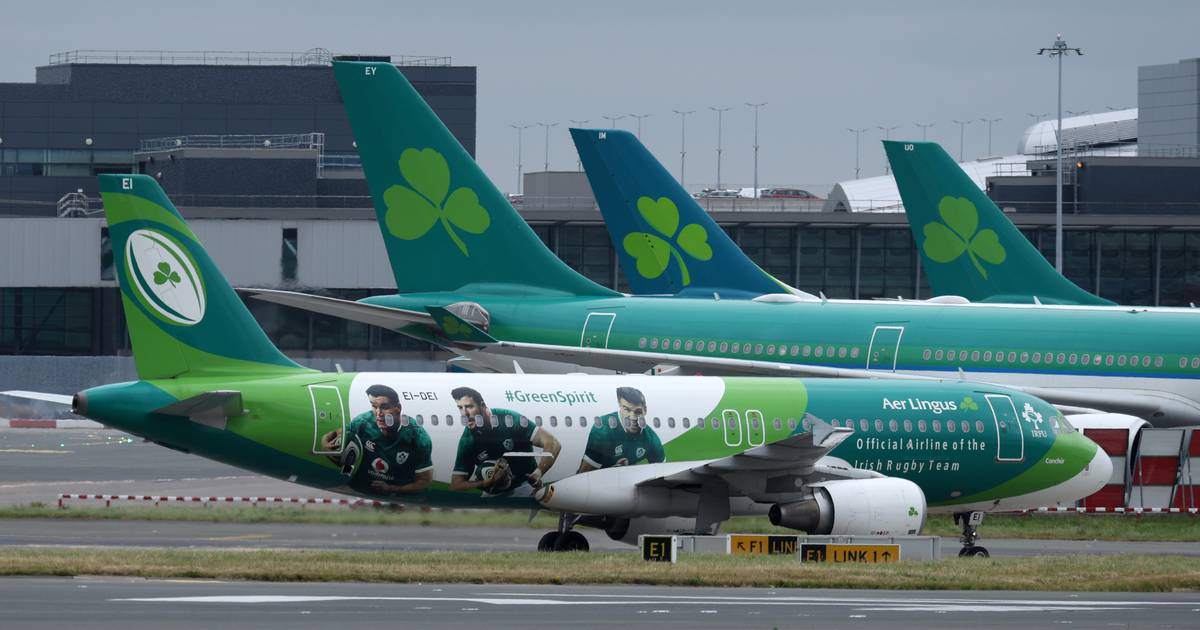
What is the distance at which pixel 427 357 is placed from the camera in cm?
8188

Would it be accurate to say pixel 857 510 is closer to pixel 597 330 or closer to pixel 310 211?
pixel 597 330

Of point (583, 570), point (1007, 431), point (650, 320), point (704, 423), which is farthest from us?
point (650, 320)

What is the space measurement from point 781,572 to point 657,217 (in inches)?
1078

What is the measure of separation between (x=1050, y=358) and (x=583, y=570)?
20.2 m

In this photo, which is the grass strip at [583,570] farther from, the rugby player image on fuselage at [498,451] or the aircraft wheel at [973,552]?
the aircraft wheel at [973,552]

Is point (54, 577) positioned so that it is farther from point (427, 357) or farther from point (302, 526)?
point (427, 357)

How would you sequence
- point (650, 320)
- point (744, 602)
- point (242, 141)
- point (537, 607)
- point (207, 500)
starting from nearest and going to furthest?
point (537, 607) < point (744, 602) < point (207, 500) < point (650, 320) < point (242, 141)

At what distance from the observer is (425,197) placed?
150ft

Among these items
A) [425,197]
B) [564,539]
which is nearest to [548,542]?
[564,539]

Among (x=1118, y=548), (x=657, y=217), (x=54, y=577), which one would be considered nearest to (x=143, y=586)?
(x=54, y=577)

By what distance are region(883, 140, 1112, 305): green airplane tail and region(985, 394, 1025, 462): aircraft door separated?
18.5m

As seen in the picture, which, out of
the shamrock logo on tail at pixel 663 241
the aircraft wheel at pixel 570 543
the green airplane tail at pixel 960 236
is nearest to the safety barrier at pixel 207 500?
the aircraft wheel at pixel 570 543

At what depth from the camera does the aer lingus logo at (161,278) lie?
1148 inches

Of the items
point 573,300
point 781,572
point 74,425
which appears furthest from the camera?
point 74,425
